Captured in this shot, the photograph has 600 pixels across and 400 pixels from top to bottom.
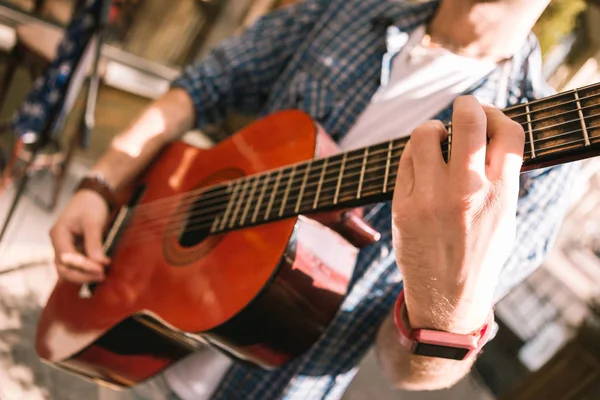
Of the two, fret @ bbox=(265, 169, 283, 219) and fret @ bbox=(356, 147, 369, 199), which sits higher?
fret @ bbox=(356, 147, 369, 199)

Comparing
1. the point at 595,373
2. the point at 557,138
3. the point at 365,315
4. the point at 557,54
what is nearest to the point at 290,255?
the point at 365,315

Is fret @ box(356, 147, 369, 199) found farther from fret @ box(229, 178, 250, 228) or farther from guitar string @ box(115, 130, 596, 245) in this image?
fret @ box(229, 178, 250, 228)

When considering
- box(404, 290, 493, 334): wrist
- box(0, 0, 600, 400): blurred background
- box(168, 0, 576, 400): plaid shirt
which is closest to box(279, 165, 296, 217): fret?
box(168, 0, 576, 400): plaid shirt

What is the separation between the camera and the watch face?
82 centimetres

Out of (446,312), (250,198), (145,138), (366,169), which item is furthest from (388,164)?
(145,138)

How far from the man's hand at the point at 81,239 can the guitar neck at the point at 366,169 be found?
15.8 inches

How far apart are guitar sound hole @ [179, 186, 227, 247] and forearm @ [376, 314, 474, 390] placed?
495 mm

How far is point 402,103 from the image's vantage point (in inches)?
45.9

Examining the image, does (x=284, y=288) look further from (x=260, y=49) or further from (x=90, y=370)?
(x=260, y=49)

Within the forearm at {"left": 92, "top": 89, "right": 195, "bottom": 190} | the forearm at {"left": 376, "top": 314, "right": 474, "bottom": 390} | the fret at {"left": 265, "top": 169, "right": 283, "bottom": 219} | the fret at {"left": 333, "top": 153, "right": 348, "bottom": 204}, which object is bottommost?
the forearm at {"left": 92, "top": 89, "right": 195, "bottom": 190}

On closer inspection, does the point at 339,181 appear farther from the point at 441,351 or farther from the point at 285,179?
the point at 441,351

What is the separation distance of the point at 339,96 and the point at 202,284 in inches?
24.0

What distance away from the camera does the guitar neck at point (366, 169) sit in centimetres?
67

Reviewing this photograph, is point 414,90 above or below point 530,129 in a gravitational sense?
below
